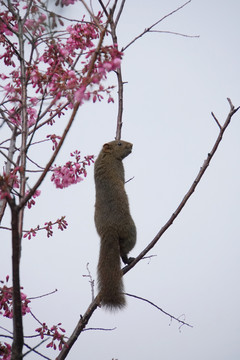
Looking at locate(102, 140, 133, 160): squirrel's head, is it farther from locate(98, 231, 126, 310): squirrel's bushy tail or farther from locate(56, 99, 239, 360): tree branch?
locate(56, 99, 239, 360): tree branch

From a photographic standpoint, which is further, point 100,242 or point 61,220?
point 100,242

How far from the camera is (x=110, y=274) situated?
12.1ft

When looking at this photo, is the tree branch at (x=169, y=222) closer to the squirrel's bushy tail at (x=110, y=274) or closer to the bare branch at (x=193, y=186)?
the bare branch at (x=193, y=186)

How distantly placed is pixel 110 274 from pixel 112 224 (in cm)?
53

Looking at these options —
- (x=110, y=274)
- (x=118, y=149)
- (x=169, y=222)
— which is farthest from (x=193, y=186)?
(x=118, y=149)

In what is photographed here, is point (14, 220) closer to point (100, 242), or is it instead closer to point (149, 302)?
point (149, 302)

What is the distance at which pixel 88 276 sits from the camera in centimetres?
352

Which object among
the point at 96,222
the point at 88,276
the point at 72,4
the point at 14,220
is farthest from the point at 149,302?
the point at 72,4

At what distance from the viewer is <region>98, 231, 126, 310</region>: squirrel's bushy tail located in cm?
353

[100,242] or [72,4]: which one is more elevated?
[72,4]

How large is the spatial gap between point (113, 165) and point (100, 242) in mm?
981

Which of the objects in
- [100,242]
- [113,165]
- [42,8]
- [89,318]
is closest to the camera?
[42,8]

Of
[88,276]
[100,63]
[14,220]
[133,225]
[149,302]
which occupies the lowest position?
[14,220]

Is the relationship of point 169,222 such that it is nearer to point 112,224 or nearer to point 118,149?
point 112,224
